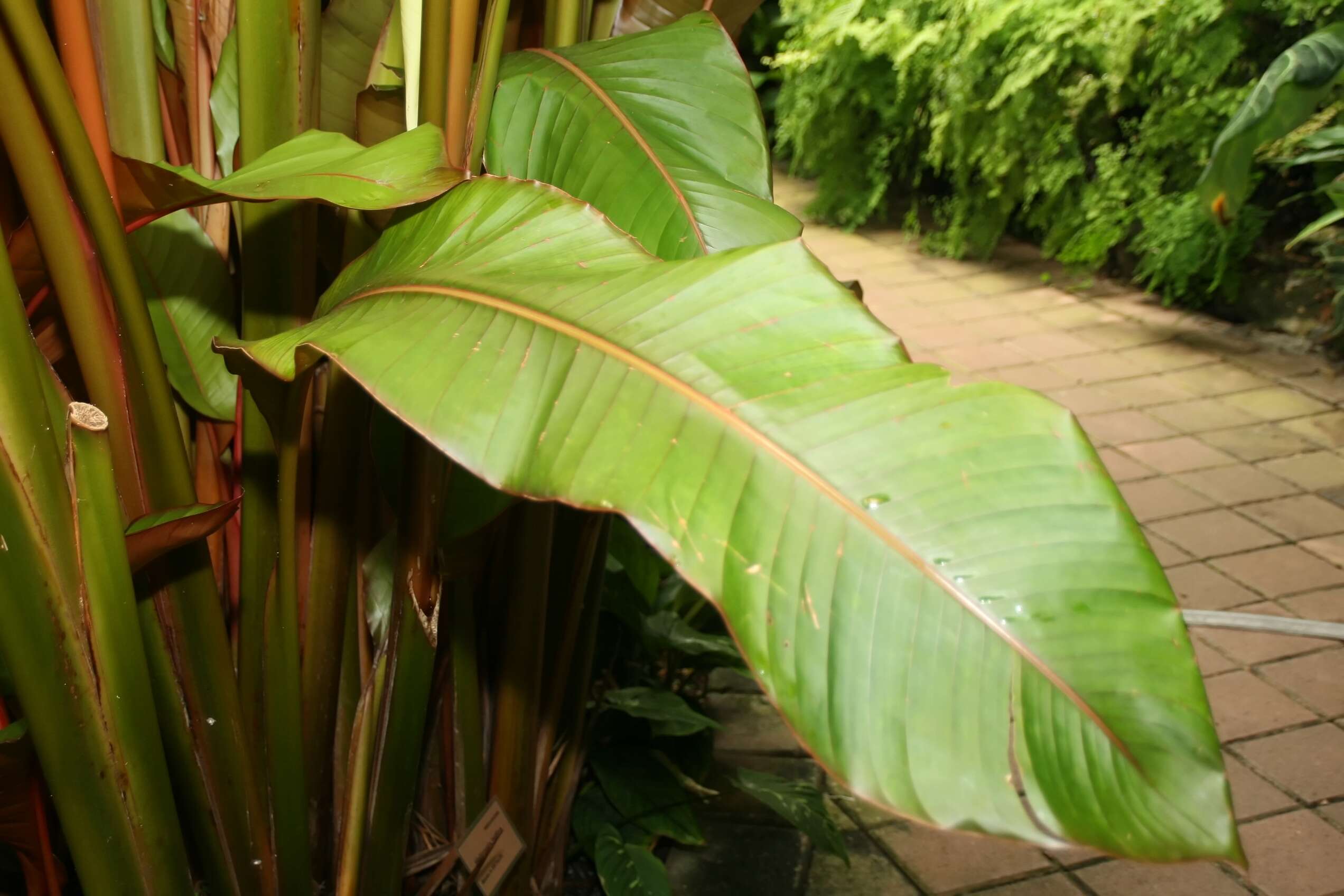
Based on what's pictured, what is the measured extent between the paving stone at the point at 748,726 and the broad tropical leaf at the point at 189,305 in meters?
1.05

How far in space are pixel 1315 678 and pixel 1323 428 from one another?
117 cm

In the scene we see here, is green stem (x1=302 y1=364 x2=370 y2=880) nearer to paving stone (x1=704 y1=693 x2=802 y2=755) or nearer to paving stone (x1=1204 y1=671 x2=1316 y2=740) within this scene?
paving stone (x1=704 y1=693 x2=802 y2=755)

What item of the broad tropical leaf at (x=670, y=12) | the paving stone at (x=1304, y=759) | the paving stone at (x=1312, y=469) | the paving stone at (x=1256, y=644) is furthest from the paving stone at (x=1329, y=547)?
the broad tropical leaf at (x=670, y=12)

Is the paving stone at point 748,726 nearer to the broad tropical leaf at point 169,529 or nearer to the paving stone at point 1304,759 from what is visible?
the paving stone at point 1304,759

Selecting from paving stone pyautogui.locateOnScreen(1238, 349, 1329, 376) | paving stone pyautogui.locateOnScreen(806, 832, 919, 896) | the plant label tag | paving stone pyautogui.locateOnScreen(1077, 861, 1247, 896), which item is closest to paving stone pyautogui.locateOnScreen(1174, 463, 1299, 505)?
paving stone pyautogui.locateOnScreen(1238, 349, 1329, 376)

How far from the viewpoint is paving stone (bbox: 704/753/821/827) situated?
1605 millimetres

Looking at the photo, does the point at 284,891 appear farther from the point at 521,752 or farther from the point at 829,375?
the point at 829,375

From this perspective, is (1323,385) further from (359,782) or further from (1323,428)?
(359,782)

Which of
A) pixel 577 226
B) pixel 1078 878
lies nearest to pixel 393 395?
pixel 577 226

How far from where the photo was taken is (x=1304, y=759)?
1.78 m

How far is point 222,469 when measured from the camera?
1.09 m

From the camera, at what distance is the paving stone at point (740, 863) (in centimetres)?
145

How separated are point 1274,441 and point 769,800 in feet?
6.84

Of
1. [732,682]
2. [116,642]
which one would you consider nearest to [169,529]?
[116,642]
